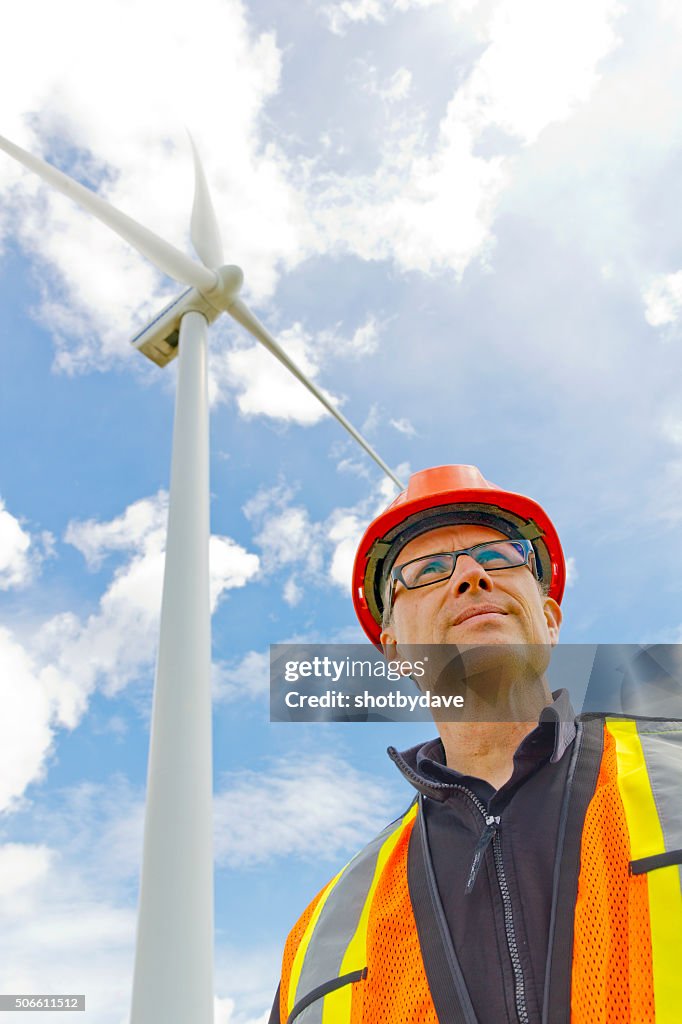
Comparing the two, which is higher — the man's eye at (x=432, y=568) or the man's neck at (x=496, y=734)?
the man's eye at (x=432, y=568)

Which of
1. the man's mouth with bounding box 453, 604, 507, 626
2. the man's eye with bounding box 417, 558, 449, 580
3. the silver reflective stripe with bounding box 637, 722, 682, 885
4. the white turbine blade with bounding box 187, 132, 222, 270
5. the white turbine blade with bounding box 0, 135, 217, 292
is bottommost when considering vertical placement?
the silver reflective stripe with bounding box 637, 722, 682, 885

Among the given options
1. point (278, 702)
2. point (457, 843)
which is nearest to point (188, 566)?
Answer: point (278, 702)

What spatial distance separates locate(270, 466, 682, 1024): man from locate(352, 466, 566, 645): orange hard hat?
0.03 m

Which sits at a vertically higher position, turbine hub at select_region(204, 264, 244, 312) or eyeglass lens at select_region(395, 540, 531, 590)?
turbine hub at select_region(204, 264, 244, 312)

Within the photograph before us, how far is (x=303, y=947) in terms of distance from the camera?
213 inches

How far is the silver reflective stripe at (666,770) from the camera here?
3871 millimetres

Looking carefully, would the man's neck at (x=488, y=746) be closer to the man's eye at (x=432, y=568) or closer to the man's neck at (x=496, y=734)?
the man's neck at (x=496, y=734)

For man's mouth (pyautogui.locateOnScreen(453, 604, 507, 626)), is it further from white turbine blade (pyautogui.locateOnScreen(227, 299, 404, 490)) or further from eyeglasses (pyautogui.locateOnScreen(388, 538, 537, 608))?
white turbine blade (pyautogui.locateOnScreen(227, 299, 404, 490))

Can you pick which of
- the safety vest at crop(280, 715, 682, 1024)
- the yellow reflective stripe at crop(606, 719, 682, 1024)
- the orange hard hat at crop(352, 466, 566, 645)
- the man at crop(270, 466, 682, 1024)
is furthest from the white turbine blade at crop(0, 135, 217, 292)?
the yellow reflective stripe at crop(606, 719, 682, 1024)

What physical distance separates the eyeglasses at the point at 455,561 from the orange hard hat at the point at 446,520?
40 cm

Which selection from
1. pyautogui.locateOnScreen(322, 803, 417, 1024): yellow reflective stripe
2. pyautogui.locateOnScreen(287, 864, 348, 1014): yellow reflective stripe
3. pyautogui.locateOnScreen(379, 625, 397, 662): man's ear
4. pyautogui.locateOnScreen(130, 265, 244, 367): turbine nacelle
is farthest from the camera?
pyautogui.locateOnScreen(130, 265, 244, 367): turbine nacelle

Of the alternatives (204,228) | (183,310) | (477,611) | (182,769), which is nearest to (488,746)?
(477,611)

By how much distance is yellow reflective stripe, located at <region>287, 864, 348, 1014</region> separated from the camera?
5.20 metres

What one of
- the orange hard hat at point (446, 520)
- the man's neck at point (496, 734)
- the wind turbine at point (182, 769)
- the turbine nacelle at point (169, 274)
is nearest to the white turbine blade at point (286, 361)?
the turbine nacelle at point (169, 274)
